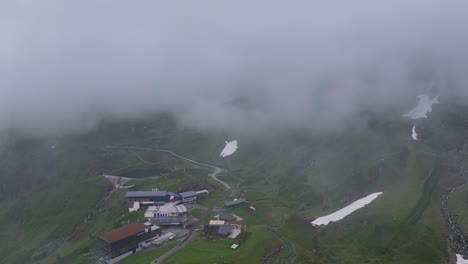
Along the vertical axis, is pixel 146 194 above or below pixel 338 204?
below

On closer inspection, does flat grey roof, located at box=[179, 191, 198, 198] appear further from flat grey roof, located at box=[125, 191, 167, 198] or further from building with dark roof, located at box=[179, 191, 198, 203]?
flat grey roof, located at box=[125, 191, 167, 198]

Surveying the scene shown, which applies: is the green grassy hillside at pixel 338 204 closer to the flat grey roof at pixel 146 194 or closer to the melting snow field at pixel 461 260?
the melting snow field at pixel 461 260

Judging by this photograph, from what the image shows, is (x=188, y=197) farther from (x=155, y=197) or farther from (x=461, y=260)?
(x=461, y=260)

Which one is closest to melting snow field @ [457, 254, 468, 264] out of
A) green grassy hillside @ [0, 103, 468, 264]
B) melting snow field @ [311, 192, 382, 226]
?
green grassy hillside @ [0, 103, 468, 264]

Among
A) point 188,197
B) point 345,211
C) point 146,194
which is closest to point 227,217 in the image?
point 188,197

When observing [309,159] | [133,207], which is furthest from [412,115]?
[133,207]
